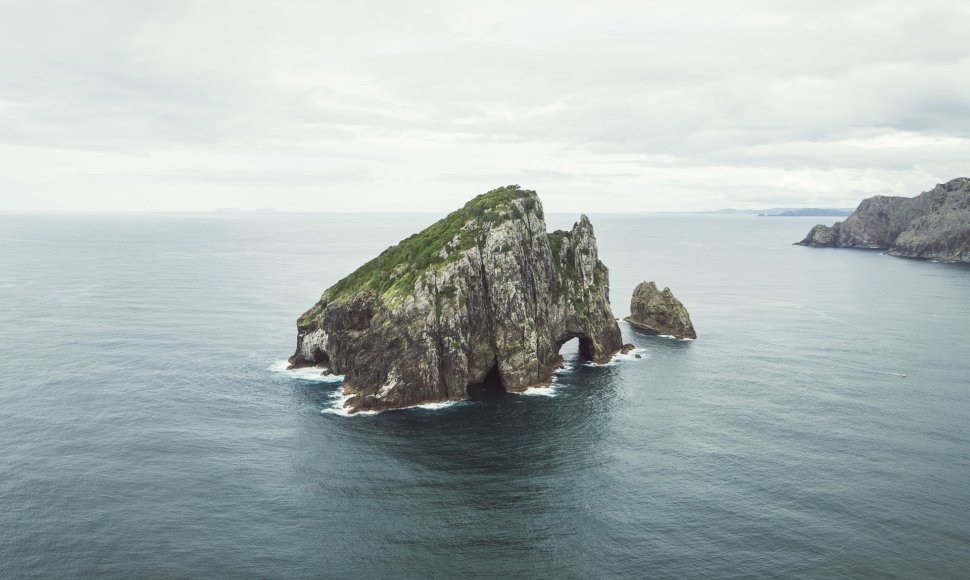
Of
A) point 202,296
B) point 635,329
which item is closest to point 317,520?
point 635,329

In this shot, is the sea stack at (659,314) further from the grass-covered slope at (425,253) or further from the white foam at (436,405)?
the white foam at (436,405)

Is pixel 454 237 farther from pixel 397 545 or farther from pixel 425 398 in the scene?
pixel 397 545

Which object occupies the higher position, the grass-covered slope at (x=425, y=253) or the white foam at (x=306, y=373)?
the grass-covered slope at (x=425, y=253)

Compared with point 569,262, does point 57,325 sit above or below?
below

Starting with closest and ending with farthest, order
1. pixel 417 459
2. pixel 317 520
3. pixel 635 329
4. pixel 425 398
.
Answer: pixel 317 520
pixel 417 459
pixel 425 398
pixel 635 329

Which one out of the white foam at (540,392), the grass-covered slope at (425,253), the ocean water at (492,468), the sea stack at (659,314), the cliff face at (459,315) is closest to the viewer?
the ocean water at (492,468)

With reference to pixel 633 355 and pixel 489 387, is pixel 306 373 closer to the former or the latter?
pixel 489 387

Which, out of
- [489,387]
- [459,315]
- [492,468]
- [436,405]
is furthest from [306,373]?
[492,468]

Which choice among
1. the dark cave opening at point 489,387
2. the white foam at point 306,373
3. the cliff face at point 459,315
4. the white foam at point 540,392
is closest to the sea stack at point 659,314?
the cliff face at point 459,315

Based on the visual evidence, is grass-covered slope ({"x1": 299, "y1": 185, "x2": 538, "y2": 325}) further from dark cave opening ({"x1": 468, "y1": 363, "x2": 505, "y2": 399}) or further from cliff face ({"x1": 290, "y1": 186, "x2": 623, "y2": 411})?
dark cave opening ({"x1": 468, "y1": 363, "x2": 505, "y2": 399})
